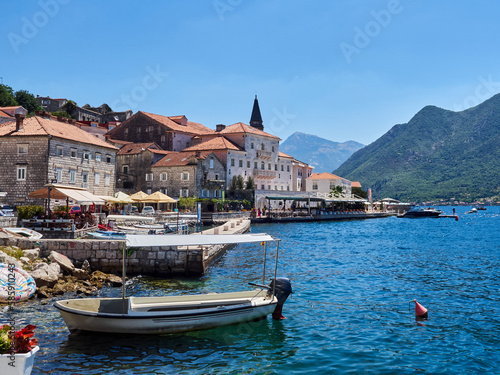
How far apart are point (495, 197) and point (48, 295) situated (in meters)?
196

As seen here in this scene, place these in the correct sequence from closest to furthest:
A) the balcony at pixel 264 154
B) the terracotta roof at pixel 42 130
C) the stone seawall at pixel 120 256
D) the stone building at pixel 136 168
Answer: the stone seawall at pixel 120 256
the terracotta roof at pixel 42 130
the stone building at pixel 136 168
the balcony at pixel 264 154

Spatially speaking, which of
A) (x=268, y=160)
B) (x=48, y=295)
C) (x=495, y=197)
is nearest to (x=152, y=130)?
(x=268, y=160)

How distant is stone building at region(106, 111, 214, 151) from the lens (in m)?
74.6

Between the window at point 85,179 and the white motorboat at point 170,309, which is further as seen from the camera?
the window at point 85,179

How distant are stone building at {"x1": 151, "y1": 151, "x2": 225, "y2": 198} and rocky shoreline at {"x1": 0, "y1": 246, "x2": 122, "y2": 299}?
139 feet

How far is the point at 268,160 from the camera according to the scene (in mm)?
79562

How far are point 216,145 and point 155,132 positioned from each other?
1193 centimetres

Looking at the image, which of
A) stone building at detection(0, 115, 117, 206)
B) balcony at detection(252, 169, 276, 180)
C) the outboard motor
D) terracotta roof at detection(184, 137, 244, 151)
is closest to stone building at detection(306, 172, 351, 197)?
balcony at detection(252, 169, 276, 180)

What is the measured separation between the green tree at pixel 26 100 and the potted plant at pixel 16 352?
92451mm

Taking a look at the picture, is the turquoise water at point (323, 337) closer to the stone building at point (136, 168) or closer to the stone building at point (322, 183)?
the stone building at point (136, 168)

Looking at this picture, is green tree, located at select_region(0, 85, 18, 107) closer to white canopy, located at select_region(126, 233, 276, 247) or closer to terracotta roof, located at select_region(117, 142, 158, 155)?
terracotta roof, located at select_region(117, 142, 158, 155)

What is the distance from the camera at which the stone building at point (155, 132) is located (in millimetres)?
74562

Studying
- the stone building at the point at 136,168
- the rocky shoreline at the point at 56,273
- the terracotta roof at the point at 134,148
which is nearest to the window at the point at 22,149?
the rocky shoreline at the point at 56,273

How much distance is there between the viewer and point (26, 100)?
8950cm
